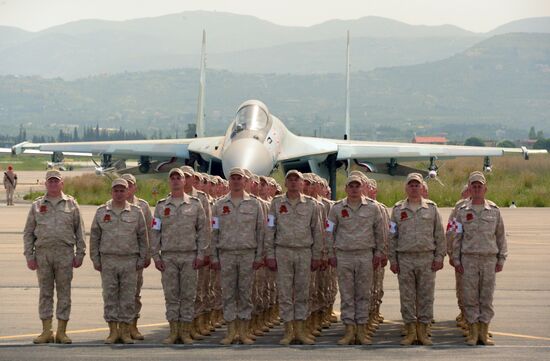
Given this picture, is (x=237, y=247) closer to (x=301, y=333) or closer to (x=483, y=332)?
(x=301, y=333)

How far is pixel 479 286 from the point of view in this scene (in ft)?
47.6

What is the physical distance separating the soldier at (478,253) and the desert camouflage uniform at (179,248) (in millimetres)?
2871

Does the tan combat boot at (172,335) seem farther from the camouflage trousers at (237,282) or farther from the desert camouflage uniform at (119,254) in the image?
the camouflage trousers at (237,282)

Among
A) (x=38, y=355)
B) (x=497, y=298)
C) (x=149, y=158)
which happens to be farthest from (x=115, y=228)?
(x=149, y=158)

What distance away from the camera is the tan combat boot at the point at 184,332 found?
46.7 feet

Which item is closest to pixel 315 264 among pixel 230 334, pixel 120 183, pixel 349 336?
pixel 349 336

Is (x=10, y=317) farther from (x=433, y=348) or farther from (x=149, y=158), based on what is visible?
(x=149, y=158)

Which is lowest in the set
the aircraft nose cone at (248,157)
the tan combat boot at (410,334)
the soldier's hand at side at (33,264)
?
the tan combat boot at (410,334)

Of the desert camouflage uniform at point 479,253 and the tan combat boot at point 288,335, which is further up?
the desert camouflage uniform at point 479,253

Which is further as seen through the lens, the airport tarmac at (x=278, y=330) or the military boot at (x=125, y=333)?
the military boot at (x=125, y=333)

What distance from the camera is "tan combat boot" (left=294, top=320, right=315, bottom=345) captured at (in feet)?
46.9

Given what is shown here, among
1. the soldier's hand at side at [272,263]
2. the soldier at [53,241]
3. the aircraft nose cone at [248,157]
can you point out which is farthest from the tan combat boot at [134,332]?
the aircraft nose cone at [248,157]

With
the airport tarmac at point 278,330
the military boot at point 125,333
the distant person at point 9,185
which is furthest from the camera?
the distant person at point 9,185

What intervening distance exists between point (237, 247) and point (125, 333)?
1560mm
